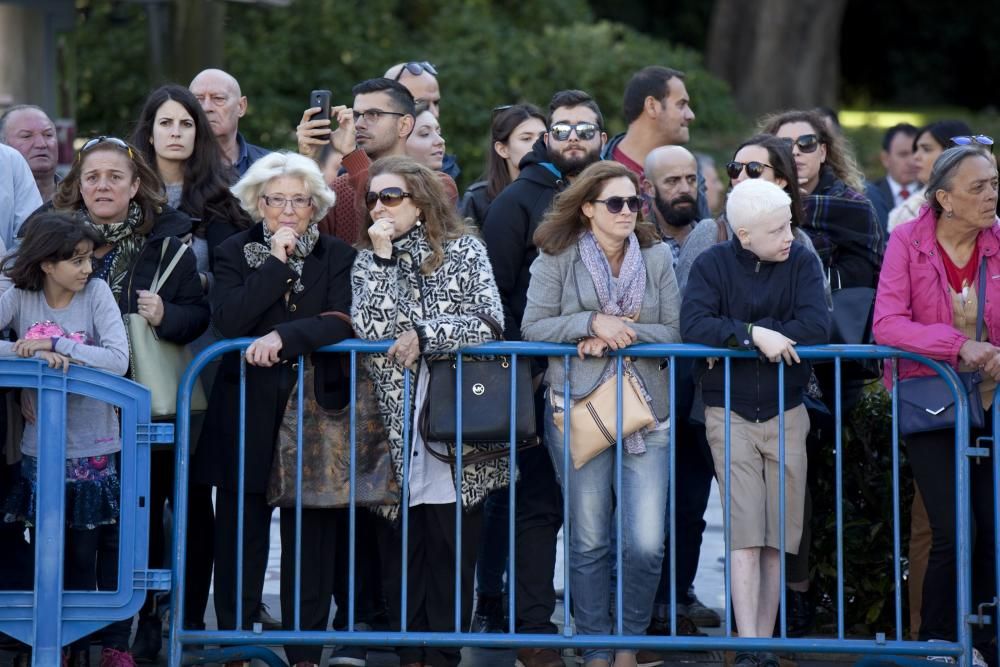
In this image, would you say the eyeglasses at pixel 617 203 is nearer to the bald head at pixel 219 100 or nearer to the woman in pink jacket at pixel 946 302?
the woman in pink jacket at pixel 946 302

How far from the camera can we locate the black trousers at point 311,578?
20.3 feet

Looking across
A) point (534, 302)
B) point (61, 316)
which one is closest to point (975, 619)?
point (534, 302)

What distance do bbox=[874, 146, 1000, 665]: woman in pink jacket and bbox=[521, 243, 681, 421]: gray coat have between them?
31.2 inches

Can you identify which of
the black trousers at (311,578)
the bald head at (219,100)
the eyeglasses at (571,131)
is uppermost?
the bald head at (219,100)

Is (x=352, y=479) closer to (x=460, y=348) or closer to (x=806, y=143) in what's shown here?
(x=460, y=348)

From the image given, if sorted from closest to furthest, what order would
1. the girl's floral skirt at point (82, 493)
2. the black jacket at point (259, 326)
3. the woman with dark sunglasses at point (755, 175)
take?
the girl's floral skirt at point (82, 493) → the black jacket at point (259, 326) → the woman with dark sunglasses at point (755, 175)

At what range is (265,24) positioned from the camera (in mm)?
17953

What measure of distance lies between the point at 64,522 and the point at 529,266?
6.88 ft

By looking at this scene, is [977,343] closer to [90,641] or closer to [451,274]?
[451,274]

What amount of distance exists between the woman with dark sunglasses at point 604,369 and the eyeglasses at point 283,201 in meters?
0.90

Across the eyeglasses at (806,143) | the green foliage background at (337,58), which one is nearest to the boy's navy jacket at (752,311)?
the eyeglasses at (806,143)

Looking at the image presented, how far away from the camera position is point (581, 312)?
6102mm

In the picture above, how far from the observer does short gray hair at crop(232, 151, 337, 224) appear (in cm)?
618

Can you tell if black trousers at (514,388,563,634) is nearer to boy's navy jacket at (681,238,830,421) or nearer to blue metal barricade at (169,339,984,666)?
blue metal barricade at (169,339,984,666)
